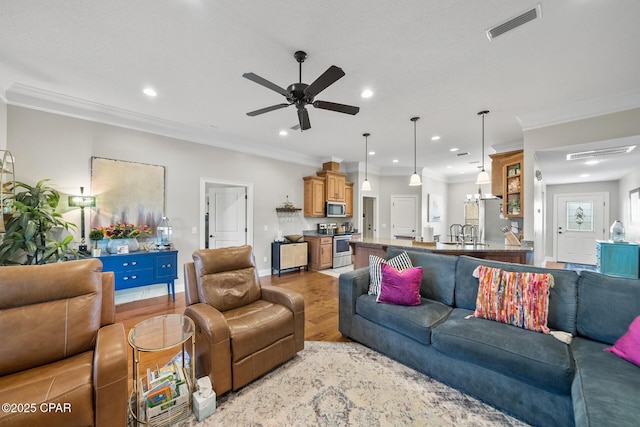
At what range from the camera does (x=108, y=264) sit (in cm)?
338

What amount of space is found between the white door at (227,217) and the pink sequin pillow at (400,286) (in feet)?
11.9

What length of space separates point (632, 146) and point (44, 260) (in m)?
7.82

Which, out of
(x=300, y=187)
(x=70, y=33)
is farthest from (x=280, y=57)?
(x=300, y=187)

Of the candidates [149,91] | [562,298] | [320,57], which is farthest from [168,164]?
[562,298]

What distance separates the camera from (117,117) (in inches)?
149

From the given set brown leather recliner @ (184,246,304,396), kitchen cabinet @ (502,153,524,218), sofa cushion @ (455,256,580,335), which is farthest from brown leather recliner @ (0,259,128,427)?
kitchen cabinet @ (502,153,524,218)

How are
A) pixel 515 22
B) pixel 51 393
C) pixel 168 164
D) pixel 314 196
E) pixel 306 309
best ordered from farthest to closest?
pixel 314 196
pixel 168 164
pixel 306 309
pixel 515 22
pixel 51 393

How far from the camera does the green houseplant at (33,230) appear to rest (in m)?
2.75

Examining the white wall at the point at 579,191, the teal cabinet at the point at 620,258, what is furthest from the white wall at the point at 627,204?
the teal cabinet at the point at 620,258

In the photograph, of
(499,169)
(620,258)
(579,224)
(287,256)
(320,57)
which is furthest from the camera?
(579,224)

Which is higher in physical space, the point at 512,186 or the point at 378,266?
the point at 512,186

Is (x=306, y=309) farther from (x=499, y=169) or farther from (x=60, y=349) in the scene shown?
(x=499, y=169)

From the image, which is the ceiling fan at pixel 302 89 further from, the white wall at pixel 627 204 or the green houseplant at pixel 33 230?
the white wall at pixel 627 204

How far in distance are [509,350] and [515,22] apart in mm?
2433
